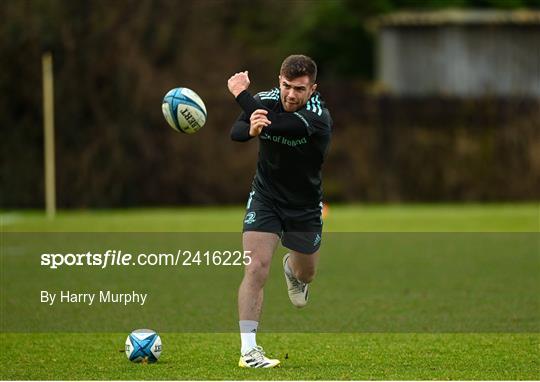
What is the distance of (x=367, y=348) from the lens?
8.84 m

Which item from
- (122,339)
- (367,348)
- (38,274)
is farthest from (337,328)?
(38,274)

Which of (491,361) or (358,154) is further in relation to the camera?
(358,154)

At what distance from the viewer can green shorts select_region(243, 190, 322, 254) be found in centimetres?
825

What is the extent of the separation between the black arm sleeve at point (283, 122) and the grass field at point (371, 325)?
1.56 m

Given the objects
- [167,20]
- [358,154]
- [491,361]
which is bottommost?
[491,361]

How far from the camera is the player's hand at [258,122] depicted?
780 cm

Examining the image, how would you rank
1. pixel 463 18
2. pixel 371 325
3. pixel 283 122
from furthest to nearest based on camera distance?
pixel 463 18 < pixel 371 325 < pixel 283 122

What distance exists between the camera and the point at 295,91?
26.1ft

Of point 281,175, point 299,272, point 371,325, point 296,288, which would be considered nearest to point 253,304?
→ point 281,175

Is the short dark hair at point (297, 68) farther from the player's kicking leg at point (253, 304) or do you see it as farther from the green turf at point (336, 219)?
the green turf at point (336, 219)

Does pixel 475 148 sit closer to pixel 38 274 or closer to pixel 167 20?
pixel 167 20

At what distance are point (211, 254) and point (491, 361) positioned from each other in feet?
27.7

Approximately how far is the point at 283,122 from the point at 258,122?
8.3 inches

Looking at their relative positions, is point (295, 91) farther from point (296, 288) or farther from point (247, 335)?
point (296, 288)
